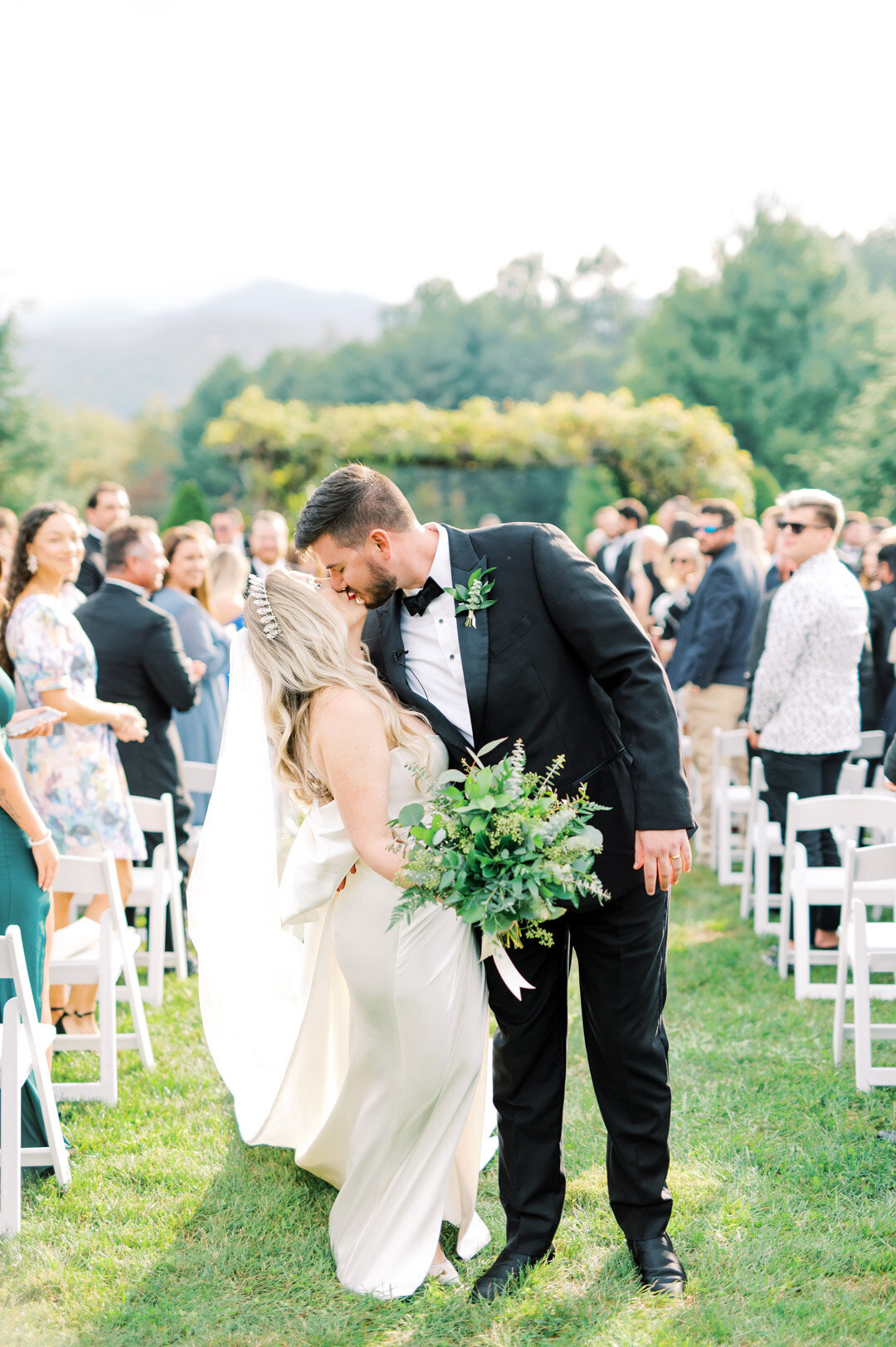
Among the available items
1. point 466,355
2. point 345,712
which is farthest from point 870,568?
point 466,355

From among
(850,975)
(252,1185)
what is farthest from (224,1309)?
(850,975)

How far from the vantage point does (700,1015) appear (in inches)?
211

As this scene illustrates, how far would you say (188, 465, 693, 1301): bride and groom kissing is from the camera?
302cm

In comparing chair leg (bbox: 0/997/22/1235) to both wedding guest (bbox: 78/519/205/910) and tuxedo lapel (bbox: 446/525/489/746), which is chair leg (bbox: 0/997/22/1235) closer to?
tuxedo lapel (bbox: 446/525/489/746)

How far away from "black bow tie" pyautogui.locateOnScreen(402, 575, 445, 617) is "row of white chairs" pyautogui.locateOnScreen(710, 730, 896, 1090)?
2223mm

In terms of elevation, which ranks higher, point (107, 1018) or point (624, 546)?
point (624, 546)

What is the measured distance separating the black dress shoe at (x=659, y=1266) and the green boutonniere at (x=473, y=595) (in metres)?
1.88

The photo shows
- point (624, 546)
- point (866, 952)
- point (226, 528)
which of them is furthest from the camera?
point (624, 546)

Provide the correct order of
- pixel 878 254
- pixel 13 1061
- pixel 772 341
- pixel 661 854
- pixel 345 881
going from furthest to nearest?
pixel 878 254 < pixel 772 341 < pixel 13 1061 < pixel 345 881 < pixel 661 854

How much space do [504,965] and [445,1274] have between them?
40.7 inches

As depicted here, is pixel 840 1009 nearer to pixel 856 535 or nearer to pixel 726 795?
pixel 726 795

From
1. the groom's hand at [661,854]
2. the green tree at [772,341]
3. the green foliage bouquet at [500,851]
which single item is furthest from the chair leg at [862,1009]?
the green tree at [772,341]

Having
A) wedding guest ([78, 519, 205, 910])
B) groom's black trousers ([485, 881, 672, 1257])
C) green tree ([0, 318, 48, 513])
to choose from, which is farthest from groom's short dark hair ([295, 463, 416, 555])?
green tree ([0, 318, 48, 513])

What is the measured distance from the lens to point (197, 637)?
7156 mm
